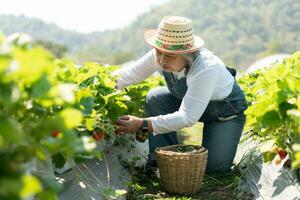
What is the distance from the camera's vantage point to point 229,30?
4552 inches

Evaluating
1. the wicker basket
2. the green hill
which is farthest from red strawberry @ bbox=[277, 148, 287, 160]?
the green hill

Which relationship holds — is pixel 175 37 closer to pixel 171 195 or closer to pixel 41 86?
pixel 171 195

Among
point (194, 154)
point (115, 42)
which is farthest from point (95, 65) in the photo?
point (115, 42)

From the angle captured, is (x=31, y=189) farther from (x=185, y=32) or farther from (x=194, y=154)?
(x=185, y=32)

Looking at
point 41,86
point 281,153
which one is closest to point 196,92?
point 281,153

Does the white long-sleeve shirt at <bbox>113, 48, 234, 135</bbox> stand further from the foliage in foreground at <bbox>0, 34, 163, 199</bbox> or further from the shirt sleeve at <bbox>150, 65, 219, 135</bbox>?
the foliage in foreground at <bbox>0, 34, 163, 199</bbox>

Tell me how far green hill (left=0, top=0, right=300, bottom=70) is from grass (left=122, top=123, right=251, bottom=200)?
8322cm

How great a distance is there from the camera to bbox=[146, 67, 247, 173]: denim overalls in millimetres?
4559

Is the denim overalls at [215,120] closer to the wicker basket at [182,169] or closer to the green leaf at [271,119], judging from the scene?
the wicker basket at [182,169]

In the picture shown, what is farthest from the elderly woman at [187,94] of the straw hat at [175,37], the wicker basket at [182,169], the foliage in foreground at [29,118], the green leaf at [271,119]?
the foliage in foreground at [29,118]

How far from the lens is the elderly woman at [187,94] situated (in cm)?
412

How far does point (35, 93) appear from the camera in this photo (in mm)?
1875

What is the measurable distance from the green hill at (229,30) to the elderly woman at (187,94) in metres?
83.1

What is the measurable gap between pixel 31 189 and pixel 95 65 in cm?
359
